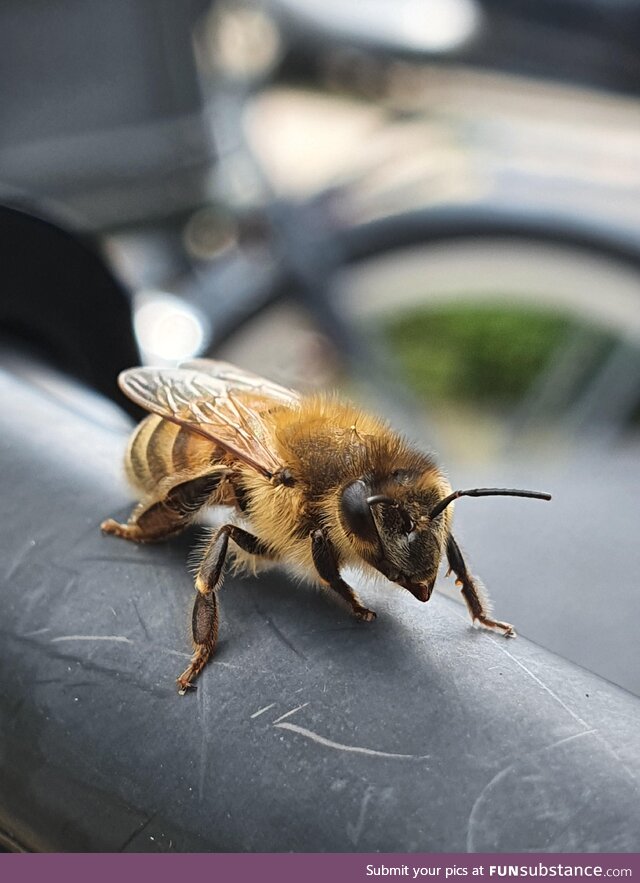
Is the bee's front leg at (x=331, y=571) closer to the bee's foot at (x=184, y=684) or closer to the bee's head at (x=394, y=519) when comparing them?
the bee's head at (x=394, y=519)

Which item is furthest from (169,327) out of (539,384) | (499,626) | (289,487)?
(499,626)

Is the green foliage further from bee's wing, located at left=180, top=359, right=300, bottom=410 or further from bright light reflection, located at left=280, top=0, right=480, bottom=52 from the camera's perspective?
bee's wing, located at left=180, top=359, right=300, bottom=410

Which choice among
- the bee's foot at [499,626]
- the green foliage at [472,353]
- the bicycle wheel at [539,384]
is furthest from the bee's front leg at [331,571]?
the green foliage at [472,353]

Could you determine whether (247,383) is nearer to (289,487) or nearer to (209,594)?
(289,487)

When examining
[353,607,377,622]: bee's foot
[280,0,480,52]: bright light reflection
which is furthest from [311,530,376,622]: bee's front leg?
[280,0,480,52]: bright light reflection

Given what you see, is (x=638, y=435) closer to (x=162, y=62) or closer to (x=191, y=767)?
(x=191, y=767)

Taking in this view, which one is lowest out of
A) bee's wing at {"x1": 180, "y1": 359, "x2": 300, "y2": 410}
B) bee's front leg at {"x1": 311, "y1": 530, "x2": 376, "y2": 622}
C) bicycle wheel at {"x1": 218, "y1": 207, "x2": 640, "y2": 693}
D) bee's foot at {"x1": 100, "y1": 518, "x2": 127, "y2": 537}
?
bicycle wheel at {"x1": 218, "y1": 207, "x2": 640, "y2": 693}

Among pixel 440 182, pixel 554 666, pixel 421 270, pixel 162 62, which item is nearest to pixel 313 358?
pixel 421 270
